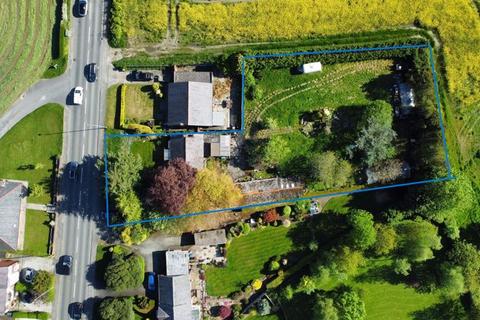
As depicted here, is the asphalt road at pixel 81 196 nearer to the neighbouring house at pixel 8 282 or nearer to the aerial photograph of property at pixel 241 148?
the aerial photograph of property at pixel 241 148

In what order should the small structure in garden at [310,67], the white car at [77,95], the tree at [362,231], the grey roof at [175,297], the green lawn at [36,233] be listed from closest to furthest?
the tree at [362,231]
the grey roof at [175,297]
the white car at [77,95]
the green lawn at [36,233]
the small structure in garden at [310,67]

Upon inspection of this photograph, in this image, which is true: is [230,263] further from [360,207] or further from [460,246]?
[460,246]

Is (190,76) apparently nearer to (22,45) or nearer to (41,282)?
(22,45)

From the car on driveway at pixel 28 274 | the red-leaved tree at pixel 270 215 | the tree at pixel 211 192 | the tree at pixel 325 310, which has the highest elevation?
the tree at pixel 211 192

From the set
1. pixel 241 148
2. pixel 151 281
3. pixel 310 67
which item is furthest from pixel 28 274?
pixel 310 67

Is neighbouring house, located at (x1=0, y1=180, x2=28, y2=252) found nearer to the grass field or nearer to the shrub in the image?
the grass field

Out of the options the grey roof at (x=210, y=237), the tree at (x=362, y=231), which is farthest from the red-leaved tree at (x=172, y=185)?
the tree at (x=362, y=231)
